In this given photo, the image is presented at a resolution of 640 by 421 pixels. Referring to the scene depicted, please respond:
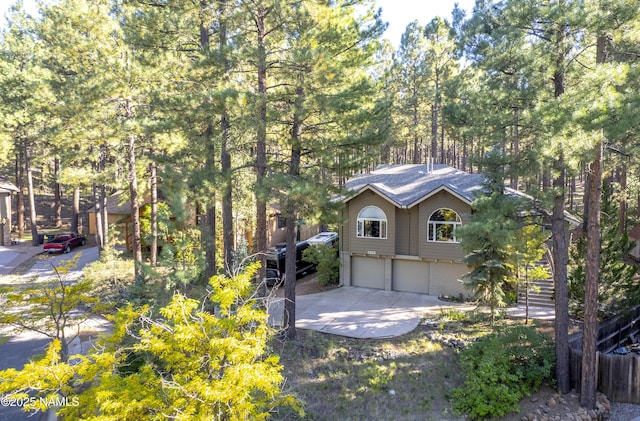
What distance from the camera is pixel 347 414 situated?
10445 mm

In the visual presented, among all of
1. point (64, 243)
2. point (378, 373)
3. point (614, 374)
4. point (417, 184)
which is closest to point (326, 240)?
point (417, 184)

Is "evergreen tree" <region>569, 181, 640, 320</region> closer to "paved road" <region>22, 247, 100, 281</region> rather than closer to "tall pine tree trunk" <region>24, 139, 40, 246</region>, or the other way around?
"paved road" <region>22, 247, 100, 281</region>

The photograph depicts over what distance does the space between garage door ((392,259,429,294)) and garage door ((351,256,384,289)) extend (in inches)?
27.0

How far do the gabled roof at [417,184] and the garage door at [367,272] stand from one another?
3.41 meters

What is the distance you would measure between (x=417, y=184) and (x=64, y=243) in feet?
78.3

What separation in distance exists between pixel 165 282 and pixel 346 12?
11.0 meters

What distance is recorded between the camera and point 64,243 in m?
27.4

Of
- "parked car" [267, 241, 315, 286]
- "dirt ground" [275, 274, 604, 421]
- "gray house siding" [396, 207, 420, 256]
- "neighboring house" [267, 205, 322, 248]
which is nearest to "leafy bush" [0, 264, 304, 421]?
"dirt ground" [275, 274, 604, 421]

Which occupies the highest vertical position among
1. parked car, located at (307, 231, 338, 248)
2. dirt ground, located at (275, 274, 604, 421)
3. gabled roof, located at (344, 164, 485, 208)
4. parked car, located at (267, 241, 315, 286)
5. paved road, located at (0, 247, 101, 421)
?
gabled roof, located at (344, 164, 485, 208)

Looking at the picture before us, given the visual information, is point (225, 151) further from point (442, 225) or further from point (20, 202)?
point (20, 202)

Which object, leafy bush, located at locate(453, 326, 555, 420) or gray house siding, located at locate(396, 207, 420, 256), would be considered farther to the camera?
gray house siding, located at locate(396, 207, 420, 256)

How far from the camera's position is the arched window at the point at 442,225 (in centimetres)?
1783

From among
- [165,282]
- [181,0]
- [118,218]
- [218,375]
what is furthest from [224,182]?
[118,218]

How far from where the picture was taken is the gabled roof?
17.6m
